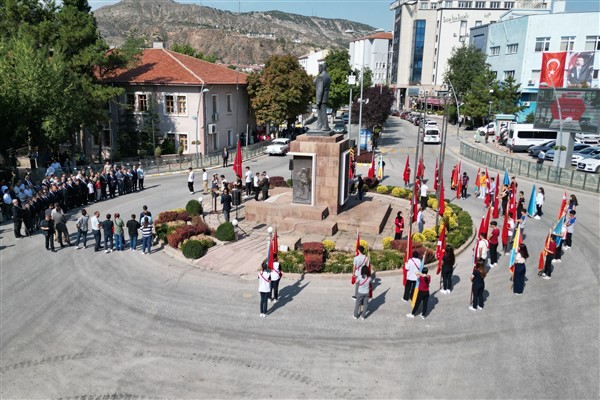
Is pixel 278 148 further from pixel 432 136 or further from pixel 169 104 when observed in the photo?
pixel 432 136

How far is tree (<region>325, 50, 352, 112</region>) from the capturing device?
69875mm

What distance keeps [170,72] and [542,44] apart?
42912 mm

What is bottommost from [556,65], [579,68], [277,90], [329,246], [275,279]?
[329,246]

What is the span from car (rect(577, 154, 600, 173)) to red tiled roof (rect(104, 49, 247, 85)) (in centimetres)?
2884

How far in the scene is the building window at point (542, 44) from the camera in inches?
2297

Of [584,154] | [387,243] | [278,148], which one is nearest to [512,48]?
[584,154]

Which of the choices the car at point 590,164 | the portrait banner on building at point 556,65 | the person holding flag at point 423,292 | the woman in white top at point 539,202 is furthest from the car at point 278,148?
the person holding flag at point 423,292

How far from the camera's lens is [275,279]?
13.1m

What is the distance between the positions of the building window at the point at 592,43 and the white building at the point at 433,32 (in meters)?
37.5

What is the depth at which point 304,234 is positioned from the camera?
19.6 metres

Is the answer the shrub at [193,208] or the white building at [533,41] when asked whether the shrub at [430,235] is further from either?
the white building at [533,41]

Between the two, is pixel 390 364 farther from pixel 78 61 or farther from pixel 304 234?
pixel 78 61

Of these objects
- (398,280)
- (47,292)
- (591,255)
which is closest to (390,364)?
(398,280)

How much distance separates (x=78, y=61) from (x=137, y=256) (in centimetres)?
2450
